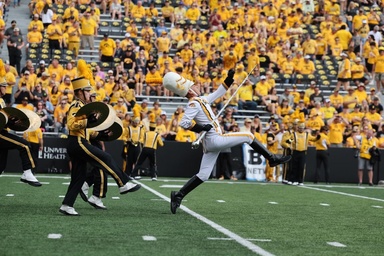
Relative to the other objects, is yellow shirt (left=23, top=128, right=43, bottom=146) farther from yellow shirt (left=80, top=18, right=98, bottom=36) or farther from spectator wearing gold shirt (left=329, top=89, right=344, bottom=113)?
spectator wearing gold shirt (left=329, top=89, right=344, bottom=113)

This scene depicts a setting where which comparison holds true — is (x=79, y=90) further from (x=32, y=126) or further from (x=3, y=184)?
(x=3, y=184)

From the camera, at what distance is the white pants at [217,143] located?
41.9 feet

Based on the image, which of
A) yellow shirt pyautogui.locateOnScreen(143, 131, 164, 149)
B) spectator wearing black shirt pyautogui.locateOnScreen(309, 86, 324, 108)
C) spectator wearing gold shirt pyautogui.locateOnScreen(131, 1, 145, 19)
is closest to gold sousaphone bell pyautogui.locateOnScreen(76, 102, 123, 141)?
yellow shirt pyautogui.locateOnScreen(143, 131, 164, 149)

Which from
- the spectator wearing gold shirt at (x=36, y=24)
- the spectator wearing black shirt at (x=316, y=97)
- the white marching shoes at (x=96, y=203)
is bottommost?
the white marching shoes at (x=96, y=203)

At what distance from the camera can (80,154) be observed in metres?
12.2

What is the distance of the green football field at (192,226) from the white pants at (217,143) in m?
0.62

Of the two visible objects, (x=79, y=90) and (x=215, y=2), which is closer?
(x=79, y=90)

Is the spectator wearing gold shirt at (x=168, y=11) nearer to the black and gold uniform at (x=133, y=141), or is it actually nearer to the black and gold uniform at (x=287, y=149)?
the black and gold uniform at (x=133, y=141)

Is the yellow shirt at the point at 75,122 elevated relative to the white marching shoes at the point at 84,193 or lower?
elevated

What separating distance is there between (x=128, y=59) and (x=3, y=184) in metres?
11.4

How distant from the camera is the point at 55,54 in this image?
29875mm

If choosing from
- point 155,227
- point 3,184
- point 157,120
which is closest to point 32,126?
point 155,227

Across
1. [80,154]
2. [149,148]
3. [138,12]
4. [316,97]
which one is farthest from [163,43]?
[80,154]

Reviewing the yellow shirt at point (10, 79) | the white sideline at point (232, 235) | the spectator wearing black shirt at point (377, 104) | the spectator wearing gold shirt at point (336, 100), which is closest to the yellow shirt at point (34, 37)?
the yellow shirt at point (10, 79)
